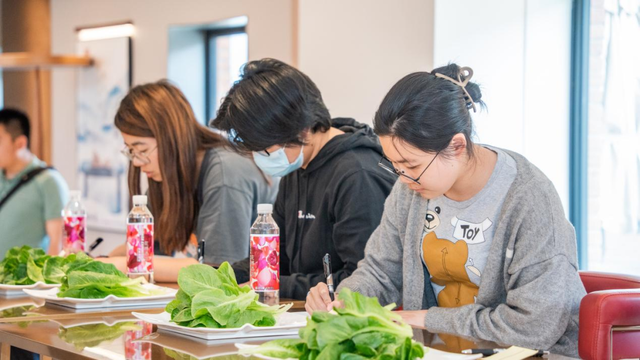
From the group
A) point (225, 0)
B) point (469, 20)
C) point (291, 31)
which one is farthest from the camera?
point (225, 0)

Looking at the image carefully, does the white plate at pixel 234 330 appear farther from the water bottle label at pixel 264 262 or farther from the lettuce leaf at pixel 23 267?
the lettuce leaf at pixel 23 267

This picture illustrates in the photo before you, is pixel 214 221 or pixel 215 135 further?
pixel 215 135

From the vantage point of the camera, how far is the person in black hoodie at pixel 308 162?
8.02 feet

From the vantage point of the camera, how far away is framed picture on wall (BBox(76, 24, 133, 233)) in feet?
19.5

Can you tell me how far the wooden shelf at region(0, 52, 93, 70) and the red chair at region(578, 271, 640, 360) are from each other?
201 inches

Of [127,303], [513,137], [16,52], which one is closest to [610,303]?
[127,303]

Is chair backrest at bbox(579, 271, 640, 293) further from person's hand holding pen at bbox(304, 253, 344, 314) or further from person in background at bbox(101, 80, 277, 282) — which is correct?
person in background at bbox(101, 80, 277, 282)

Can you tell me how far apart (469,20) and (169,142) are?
149cm

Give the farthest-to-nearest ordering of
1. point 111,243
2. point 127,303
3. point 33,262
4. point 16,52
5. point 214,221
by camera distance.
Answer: point 16,52 < point 111,243 < point 214,221 < point 33,262 < point 127,303

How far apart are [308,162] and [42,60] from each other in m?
4.14

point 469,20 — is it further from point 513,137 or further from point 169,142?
point 169,142

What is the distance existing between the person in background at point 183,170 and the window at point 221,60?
2400 millimetres

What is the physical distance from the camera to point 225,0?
514 cm

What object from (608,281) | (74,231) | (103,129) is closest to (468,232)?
(608,281)
